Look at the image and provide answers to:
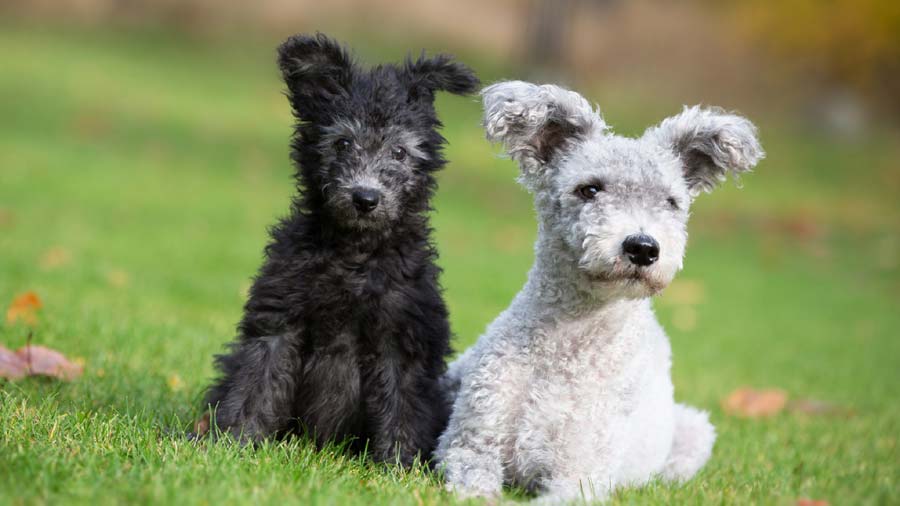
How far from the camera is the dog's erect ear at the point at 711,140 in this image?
15.9ft

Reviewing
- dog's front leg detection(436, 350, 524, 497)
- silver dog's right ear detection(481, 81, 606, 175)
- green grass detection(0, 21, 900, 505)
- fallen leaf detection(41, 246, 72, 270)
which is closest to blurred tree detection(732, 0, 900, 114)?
green grass detection(0, 21, 900, 505)

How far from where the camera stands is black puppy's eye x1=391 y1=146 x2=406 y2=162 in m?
4.94

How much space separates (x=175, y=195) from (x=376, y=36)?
17.7 metres

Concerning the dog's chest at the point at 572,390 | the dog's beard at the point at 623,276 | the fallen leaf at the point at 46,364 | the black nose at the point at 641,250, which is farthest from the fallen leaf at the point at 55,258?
the black nose at the point at 641,250

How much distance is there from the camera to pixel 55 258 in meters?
10.3

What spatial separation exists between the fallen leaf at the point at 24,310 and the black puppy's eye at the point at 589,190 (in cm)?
427

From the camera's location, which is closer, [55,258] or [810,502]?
[810,502]

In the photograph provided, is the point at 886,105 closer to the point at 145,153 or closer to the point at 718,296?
the point at 718,296

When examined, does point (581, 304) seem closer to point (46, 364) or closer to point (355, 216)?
point (355, 216)

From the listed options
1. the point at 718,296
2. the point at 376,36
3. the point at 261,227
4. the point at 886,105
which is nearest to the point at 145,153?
the point at 261,227

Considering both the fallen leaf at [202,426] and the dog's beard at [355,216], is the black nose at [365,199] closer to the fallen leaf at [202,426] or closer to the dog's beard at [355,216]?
the dog's beard at [355,216]

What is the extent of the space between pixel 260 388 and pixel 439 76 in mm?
1941

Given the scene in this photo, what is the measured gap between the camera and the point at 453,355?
5.34m

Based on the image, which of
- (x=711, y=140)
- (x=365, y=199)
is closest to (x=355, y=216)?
(x=365, y=199)
